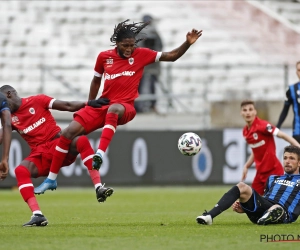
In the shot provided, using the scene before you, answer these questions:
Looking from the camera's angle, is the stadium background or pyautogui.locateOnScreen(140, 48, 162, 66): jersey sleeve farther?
the stadium background

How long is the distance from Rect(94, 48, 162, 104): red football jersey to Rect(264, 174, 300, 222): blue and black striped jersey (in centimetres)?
212

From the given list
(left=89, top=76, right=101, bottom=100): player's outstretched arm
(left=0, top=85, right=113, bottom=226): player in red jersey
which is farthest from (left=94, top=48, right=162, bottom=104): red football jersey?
(left=0, top=85, right=113, bottom=226): player in red jersey

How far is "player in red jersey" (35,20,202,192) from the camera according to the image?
9477 mm

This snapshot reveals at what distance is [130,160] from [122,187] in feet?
3.52

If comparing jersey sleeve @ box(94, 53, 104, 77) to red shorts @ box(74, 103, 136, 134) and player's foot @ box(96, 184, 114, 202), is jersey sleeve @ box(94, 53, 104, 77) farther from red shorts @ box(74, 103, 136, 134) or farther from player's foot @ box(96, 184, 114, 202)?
player's foot @ box(96, 184, 114, 202)

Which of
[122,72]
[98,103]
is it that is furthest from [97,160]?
[122,72]

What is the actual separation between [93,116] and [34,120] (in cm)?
73

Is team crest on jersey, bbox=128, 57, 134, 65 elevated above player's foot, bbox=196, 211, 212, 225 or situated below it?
above

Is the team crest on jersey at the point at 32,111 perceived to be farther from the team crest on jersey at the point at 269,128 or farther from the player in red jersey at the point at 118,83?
the team crest on jersey at the point at 269,128

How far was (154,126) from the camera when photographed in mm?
19500

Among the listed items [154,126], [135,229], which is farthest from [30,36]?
[135,229]

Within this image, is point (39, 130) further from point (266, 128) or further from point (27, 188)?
point (266, 128)

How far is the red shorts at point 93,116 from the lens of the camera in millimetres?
9539

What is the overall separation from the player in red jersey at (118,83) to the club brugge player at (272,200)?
1.71m
